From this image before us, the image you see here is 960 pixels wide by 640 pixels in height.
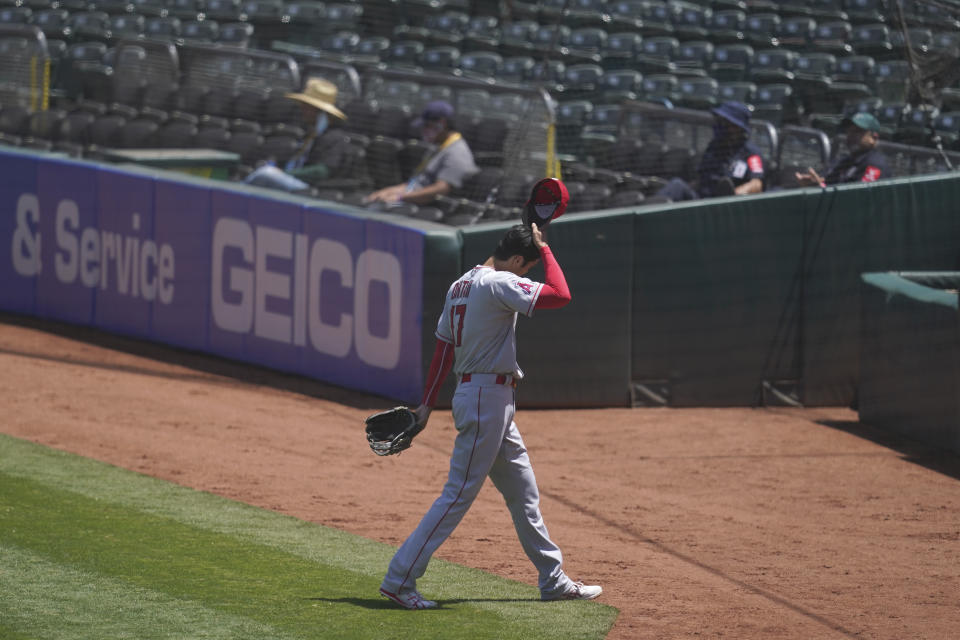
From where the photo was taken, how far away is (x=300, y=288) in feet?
35.0

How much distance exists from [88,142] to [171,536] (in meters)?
9.62

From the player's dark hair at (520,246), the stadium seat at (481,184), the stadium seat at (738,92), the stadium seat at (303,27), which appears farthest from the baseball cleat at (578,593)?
the stadium seat at (303,27)

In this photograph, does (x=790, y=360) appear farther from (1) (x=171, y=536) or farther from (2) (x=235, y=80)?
(2) (x=235, y=80)

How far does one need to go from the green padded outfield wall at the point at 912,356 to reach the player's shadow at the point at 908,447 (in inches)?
1.9

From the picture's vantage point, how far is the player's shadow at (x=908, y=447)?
28.3 feet

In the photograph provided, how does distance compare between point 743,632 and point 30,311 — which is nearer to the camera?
point 743,632

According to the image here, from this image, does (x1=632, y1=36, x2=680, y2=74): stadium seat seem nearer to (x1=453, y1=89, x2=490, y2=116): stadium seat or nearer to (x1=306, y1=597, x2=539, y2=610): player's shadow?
(x1=453, y1=89, x2=490, y2=116): stadium seat

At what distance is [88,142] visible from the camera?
14.9 m

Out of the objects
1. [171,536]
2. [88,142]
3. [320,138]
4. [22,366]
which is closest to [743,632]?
[171,536]

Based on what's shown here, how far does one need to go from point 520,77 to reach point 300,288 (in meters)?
6.93

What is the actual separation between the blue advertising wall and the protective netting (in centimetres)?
104

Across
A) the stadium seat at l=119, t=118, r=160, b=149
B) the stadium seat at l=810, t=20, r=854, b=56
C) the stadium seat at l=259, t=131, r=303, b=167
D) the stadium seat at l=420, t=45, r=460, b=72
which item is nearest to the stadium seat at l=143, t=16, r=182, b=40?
the stadium seat at l=420, t=45, r=460, b=72

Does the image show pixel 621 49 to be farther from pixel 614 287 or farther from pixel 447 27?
pixel 614 287

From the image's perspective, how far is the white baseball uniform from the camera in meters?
5.13
